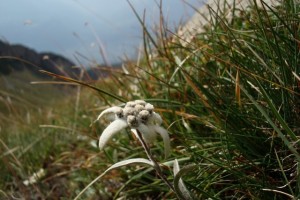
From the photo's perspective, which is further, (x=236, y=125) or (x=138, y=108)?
(x=236, y=125)

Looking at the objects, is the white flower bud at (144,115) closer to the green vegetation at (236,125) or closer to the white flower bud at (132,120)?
the white flower bud at (132,120)

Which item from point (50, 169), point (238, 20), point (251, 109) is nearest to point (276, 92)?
point (251, 109)

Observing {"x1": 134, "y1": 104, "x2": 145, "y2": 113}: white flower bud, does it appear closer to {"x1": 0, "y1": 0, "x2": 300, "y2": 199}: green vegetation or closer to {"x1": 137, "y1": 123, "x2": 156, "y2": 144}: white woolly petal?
{"x1": 137, "y1": 123, "x2": 156, "y2": 144}: white woolly petal

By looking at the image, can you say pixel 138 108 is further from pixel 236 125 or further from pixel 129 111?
pixel 236 125

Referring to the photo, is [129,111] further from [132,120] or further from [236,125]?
[236,125]

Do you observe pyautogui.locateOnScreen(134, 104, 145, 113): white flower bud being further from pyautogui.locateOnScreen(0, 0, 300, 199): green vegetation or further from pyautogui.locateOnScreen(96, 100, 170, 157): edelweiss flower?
pyautogui.locateOnScreen(0, 0, 300, 199): green vegetation

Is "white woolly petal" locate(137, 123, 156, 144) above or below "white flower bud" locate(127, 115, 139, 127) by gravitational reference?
below

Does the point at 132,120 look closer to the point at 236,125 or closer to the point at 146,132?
the point at 146,132

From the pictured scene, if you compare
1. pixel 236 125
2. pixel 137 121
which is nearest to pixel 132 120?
pixel 137 121

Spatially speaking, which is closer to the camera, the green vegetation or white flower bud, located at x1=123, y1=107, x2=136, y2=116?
white flower bud, located at x1=123, y1=107, x2=136, y2=116

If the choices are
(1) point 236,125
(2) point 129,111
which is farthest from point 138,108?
(1) point 236,125

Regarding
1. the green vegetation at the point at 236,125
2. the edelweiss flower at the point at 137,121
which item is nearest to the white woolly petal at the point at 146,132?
the edelweiss flower at the point at 137,121

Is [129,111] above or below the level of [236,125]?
above

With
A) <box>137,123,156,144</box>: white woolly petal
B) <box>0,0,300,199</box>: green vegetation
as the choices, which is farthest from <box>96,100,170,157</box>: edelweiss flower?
<box>0,0,300,199</box>: green vegetation
